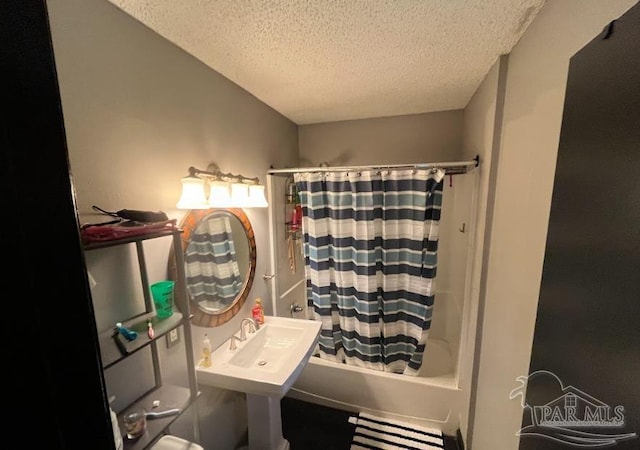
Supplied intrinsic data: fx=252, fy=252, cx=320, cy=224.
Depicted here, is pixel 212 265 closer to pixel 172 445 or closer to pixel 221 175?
pixel 221 175

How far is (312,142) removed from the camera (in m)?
2.62

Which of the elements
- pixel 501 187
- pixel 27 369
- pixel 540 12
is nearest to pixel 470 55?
pixel 540 12

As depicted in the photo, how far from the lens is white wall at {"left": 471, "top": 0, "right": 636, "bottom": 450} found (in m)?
0.78

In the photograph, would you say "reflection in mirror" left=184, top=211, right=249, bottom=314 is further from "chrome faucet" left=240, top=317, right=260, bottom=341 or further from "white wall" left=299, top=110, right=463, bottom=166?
"white wall" left=299, top=110, right=463, bottom=166

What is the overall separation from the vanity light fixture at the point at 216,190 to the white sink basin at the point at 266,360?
87 cm

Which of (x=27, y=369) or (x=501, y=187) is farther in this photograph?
(x=501, y=187)

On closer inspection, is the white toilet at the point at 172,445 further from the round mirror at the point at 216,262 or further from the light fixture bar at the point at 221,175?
the light fixture bar at the point at 221,175

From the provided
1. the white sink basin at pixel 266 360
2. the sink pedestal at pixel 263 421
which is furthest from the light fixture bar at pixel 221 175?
the sink pedestal at pixel 263 421

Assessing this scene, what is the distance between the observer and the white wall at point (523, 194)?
0.78 m

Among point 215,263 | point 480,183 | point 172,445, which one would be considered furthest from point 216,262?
point 480,183

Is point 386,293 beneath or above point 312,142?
beneath

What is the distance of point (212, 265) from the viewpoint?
1.49m

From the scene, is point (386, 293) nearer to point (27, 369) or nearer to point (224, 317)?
point (224, 317)

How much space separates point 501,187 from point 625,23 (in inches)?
33.4
